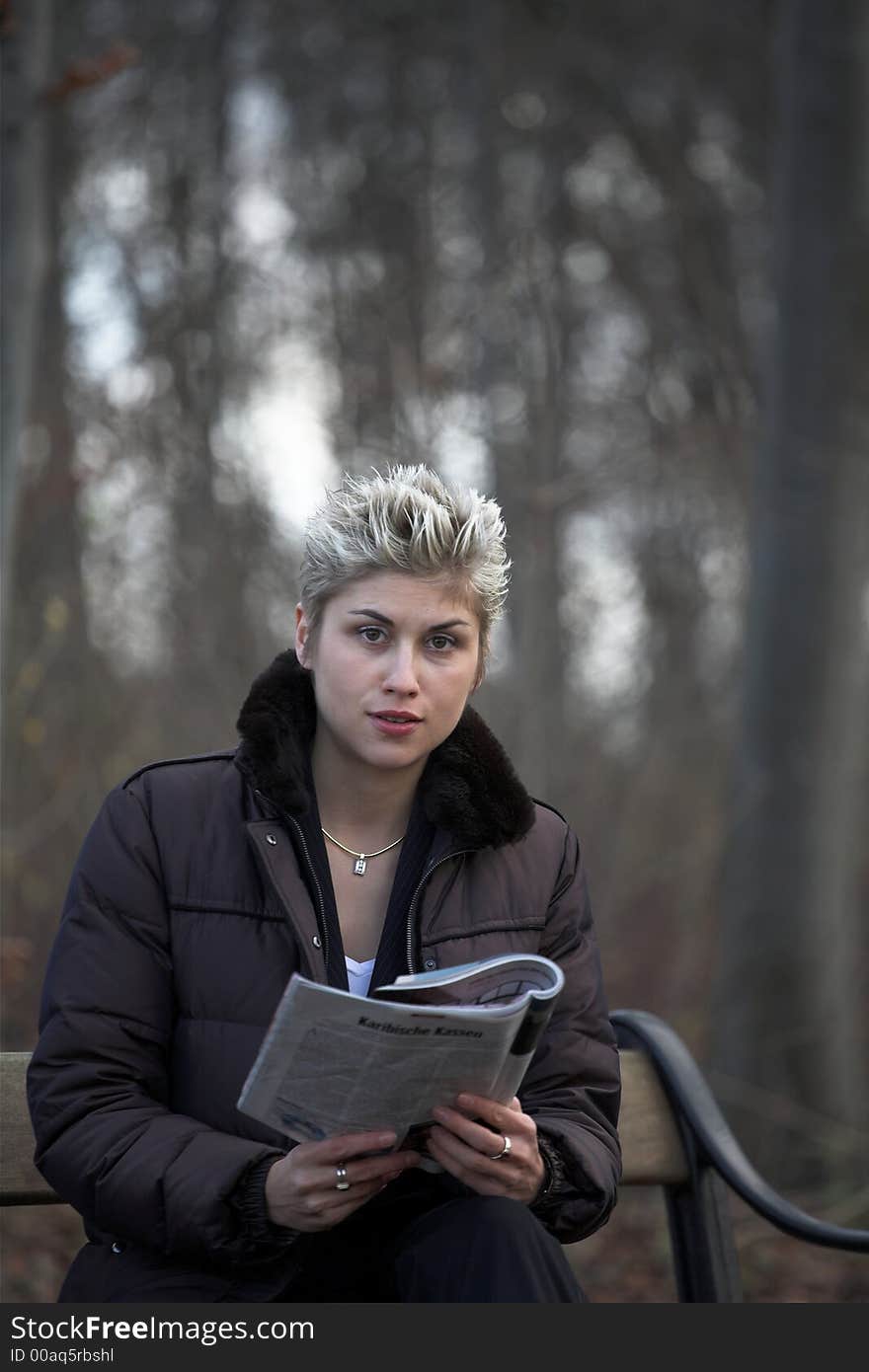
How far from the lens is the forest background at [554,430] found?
632 cm

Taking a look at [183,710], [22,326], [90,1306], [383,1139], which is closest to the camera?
[383,1139]

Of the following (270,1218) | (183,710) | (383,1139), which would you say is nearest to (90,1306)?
(270,1218)

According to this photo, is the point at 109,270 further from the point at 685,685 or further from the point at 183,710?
the point at 685,685

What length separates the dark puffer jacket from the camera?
2.48m

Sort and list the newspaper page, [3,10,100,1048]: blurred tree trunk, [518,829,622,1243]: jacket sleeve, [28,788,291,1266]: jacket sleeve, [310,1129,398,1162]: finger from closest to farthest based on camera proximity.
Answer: the newspaper page → [310,1129,398,1162]: finger → [28,788,291,1266]: jacket sleeve → [518,829,622,1243]: jacket sleeve → [3,10,100,1048]: blurred tree trunk

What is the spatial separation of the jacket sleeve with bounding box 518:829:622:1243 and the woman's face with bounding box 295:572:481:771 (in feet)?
1.46

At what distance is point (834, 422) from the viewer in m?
6.37

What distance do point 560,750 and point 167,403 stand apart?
3.38 m

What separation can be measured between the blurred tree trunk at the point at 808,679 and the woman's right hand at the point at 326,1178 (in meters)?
4.03

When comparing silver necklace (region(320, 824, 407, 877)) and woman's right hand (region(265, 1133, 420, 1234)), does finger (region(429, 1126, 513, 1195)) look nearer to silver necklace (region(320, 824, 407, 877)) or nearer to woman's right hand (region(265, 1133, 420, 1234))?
woman's right hand (region(265, 1133, 420, 1234))

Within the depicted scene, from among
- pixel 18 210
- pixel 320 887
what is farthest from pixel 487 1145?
pixel 18 210

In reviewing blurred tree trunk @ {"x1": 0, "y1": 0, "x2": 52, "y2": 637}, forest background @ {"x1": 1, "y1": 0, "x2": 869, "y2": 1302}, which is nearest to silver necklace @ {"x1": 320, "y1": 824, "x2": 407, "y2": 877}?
blurred tree trunk @ {"x1": 0, "y1": 0, "x2": 52, "y2": 637}

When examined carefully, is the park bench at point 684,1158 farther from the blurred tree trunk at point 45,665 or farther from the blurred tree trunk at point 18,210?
the blurred tree trunk at point 45,665

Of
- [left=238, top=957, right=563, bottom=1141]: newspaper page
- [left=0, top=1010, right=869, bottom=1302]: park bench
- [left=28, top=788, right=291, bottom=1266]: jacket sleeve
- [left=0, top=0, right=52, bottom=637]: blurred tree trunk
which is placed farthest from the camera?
[left=0, top=0, right=52, bottom=637]: blurred tree trunk
